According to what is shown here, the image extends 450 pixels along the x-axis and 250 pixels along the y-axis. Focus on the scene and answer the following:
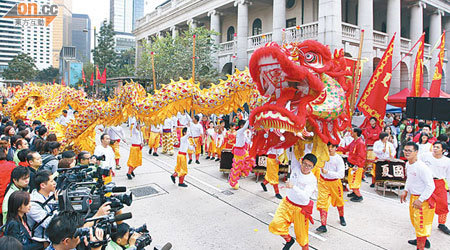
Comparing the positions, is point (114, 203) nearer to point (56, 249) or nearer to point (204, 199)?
point (56, 249)

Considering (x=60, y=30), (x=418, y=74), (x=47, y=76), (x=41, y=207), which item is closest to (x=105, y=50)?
(x=47, y=76)

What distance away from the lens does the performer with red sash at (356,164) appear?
6438 mm

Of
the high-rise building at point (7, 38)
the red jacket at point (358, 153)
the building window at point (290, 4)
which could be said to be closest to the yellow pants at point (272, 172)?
the red jacket at point (358, 153)

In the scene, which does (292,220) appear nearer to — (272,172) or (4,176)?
(272,172)

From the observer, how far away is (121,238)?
2.63m

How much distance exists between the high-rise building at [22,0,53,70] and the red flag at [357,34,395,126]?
87.0 m

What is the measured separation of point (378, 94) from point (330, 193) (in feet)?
11.1

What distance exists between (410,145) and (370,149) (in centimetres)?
417

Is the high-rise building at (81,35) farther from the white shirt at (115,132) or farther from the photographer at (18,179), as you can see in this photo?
the photographer at (18,179)

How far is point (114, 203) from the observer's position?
2.74m

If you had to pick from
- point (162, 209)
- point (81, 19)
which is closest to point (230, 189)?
point (162, 209)

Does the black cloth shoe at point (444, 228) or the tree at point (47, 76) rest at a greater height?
the tree at point (47, 76)

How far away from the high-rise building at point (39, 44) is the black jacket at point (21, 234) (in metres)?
87.9

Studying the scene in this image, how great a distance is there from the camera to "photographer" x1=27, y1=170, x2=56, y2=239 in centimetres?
297
